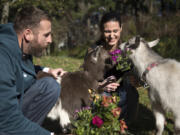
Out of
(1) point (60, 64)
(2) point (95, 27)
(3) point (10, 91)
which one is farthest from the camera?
(2) point (95, 27)

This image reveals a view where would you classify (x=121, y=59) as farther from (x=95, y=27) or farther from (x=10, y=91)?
(x=95, y=27)

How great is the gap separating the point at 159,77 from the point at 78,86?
1.23m

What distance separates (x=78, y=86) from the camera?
130 inches

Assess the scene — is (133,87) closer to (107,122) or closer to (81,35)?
(107,122)

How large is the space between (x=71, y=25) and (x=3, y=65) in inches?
531

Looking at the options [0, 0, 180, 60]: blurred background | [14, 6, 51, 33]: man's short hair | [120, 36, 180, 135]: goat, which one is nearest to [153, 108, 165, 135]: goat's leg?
[120, 36, 180, 135]: goat

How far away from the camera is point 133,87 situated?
373 centimetres

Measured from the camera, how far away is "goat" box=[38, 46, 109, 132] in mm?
3178

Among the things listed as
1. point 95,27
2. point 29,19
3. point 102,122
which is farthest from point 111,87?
point 95,27

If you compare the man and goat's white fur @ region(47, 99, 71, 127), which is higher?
the man

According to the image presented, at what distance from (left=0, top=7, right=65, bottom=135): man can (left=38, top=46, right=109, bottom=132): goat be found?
266 millimetres

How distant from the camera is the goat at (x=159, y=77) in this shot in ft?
8.86

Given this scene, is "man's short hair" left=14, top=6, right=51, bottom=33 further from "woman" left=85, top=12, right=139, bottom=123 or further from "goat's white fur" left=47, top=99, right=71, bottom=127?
"woman" left=85, top=12, right=139, bottom=123

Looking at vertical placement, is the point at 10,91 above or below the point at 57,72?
above
